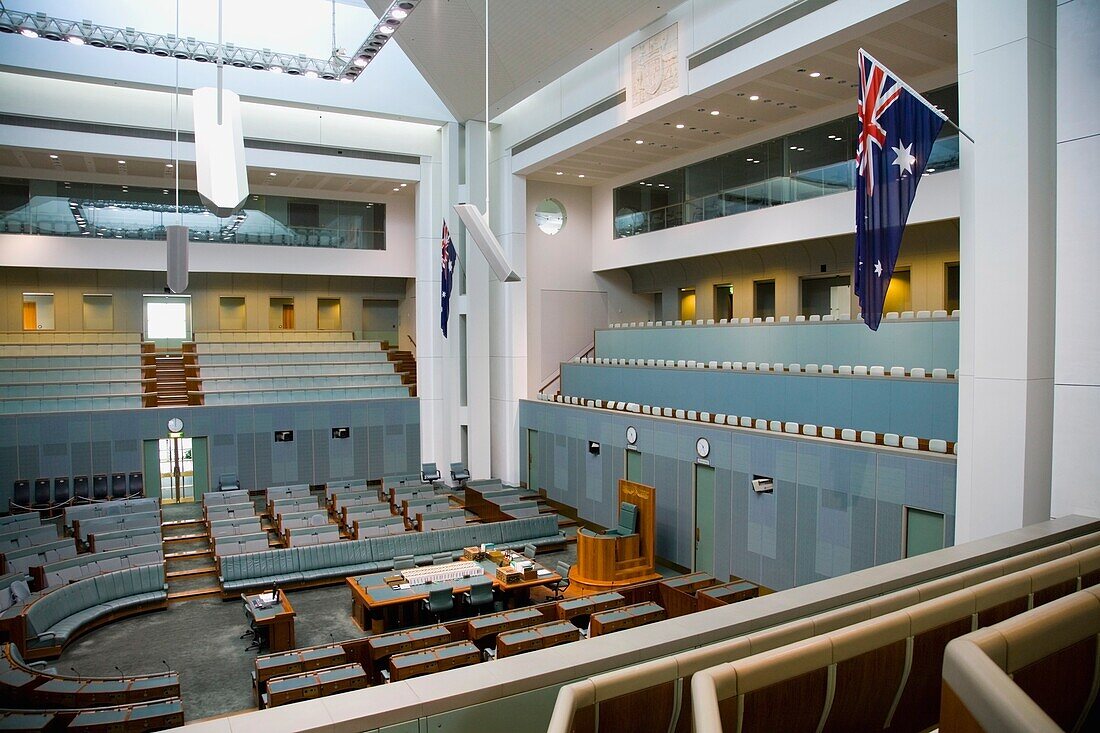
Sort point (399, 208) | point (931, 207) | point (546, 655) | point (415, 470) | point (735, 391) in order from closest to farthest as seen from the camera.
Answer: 1. point (546, 655)
2. point (931, 207)
3. point (735, 391)
4. point (415, 470)
5. point (399, 208)

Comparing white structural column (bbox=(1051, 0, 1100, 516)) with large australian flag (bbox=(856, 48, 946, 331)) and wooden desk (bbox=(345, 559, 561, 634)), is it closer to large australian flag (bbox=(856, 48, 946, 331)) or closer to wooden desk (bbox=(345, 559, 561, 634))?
large australian flag (bbox=(856, 48, 946, 331))

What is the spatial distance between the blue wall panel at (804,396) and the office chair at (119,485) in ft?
38.5

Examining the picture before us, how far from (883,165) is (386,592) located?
8.29 metres

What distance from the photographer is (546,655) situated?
10.3 feet

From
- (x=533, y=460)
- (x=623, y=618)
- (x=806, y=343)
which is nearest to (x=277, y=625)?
(x=623, y=618)

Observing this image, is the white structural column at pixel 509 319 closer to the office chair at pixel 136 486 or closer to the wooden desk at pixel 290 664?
the office chair at pixel 136 486

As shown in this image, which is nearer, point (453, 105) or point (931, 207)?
point (931, 207)

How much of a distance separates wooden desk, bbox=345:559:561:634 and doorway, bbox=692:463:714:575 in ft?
9.27

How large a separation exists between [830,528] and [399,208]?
59.0 ft

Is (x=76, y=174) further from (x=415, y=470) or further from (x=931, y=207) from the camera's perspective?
(x=931, y=207)

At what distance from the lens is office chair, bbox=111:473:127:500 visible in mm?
A: 17484

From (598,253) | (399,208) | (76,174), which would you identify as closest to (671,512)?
(598,253)

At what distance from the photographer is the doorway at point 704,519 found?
A: 12.3m

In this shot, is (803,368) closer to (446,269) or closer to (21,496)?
(446,269)
